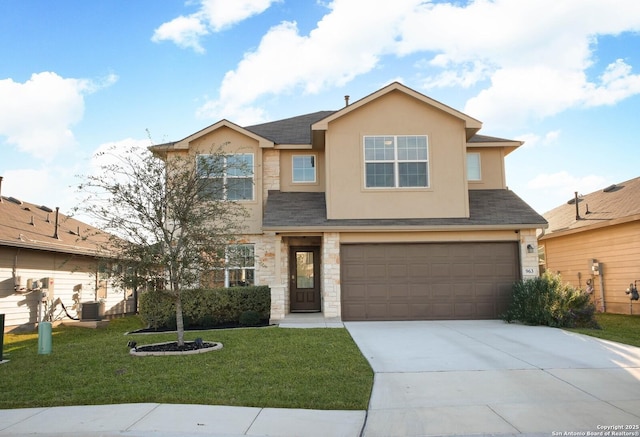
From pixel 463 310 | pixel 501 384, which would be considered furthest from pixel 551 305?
pixel 501 384

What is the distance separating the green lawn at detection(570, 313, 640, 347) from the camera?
417 inches

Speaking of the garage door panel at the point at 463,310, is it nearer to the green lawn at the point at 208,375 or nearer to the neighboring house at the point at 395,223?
the neighboring house at the point at 395,223

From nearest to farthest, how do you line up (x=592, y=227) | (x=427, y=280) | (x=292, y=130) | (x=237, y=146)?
1. (x=427, y=280)
2. (x=237, y=146)
3. (x=292, y=130)
4. (x=592, y=227)

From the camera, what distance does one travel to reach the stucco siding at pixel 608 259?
16.5 metres

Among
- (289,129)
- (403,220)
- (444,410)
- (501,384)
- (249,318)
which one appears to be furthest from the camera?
(289,129)

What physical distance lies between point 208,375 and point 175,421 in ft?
6.42

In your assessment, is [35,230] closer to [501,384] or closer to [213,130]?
[213,130]

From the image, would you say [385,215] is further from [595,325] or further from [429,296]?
[595,325]

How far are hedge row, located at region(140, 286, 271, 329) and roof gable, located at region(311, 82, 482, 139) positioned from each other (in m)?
5.27

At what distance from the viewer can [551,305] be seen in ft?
41.2

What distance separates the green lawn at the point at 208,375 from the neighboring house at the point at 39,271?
13.4 ft

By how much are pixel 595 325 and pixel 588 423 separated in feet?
27.1

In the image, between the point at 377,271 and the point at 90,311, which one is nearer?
the point at 377,271

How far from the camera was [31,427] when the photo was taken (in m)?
5.33
